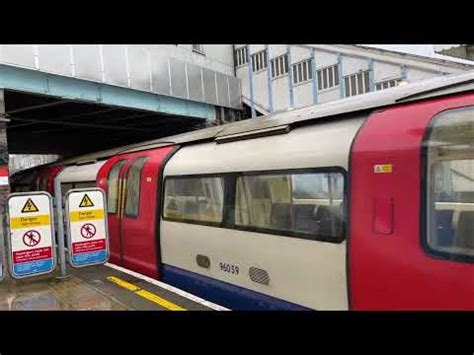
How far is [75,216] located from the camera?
17.9 feet

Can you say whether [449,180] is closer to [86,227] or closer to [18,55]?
[86,227]

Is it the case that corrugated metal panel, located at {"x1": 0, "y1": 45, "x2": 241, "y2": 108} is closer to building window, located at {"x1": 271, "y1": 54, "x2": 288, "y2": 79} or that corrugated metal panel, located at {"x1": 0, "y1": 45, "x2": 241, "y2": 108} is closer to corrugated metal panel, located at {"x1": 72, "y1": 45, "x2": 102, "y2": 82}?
corrugated metal panel, located at {"x1": 72, "y1": 45, "x2": 102, "y2": 82}

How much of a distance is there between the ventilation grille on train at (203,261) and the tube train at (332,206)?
0.02 meters

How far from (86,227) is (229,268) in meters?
1.97

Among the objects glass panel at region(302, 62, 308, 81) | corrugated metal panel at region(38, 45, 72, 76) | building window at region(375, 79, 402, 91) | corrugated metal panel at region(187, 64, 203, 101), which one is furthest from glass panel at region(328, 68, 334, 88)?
A: corrugated metal panel at region(38, 45, 72, 76)

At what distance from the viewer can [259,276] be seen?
442 cm

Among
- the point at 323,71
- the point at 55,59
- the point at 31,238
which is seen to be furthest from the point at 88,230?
the point at 323,71

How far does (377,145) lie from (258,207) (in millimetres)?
1579

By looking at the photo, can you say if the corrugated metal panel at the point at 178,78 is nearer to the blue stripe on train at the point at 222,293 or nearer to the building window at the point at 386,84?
the building window at the point at 386,84

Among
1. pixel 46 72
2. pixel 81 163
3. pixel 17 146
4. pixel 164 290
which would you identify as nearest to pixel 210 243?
pixel 164 290

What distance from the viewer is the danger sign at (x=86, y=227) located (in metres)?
5.44

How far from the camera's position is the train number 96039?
4729 millimetres
